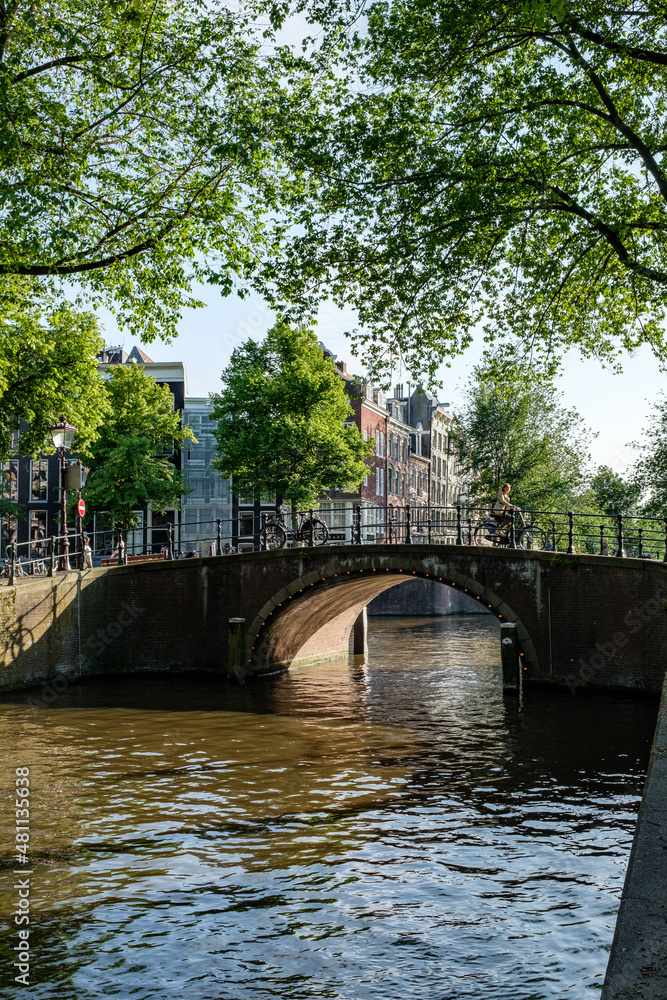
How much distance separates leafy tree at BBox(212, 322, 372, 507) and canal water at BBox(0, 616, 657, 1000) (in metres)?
15.4

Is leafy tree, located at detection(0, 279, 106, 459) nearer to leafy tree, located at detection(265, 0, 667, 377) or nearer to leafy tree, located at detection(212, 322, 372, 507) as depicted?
leafy tree, located at detection(265, 0, 667, 377)

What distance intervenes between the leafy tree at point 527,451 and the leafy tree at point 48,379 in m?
23.9

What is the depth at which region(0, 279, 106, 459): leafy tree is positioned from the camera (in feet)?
59.8

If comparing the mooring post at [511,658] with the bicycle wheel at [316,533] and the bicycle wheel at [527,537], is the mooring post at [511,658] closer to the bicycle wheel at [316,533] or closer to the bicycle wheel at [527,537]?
the bicycle wheel at [527,537]

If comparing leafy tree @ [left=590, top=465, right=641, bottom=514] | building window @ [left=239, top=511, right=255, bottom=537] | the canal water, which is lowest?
the canal water

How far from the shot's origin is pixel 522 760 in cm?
1375

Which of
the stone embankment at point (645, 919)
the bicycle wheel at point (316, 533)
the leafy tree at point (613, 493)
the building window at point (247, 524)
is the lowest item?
the stone embankment at point (645, 919)

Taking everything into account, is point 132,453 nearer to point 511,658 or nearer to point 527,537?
point 527,537

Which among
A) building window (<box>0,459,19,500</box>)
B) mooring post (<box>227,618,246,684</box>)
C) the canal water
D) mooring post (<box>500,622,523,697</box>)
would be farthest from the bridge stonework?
building window (<box>0,459,19,500</box>)

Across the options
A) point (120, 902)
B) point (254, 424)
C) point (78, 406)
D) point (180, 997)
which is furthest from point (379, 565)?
point (180, 997)

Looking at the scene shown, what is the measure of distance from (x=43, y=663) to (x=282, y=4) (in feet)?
48.2

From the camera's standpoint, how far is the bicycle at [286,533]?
24203 millimetres

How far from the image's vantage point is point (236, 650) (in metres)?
23.0

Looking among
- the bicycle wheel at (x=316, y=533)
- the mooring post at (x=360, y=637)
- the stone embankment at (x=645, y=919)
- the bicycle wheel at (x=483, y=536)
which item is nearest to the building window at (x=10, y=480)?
the mooring post at (x=360, y=637)
